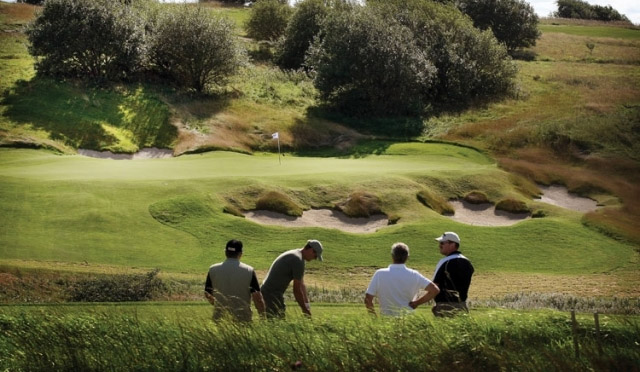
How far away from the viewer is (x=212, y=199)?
132 ft

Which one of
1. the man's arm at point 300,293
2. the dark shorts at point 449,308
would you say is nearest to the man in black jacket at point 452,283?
the dark shorts at point 449,308

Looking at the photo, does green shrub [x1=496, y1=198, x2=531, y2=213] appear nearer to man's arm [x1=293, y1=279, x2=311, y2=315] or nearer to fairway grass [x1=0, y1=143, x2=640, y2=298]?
fairway grass [x1=0, y1=143, x2=640, y2=298]

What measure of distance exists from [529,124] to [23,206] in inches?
1703

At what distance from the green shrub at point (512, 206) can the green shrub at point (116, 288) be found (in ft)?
71.3

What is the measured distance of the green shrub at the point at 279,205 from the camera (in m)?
40.5

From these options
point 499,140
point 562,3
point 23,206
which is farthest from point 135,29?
point 562,3

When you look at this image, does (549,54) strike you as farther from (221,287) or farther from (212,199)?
(221,287)

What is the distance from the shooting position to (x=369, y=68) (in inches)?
2753

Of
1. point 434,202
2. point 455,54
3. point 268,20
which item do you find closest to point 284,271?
point 434,202

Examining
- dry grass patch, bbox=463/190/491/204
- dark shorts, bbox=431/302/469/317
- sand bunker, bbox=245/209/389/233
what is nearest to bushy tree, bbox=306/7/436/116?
dry grass patch, bbox=463/190/491/204

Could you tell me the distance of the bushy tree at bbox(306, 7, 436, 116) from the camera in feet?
229

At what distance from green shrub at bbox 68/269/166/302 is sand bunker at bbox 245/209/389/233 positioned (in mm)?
11667

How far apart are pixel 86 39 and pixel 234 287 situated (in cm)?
5298

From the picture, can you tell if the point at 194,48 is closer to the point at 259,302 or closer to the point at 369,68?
the point at 369,68
